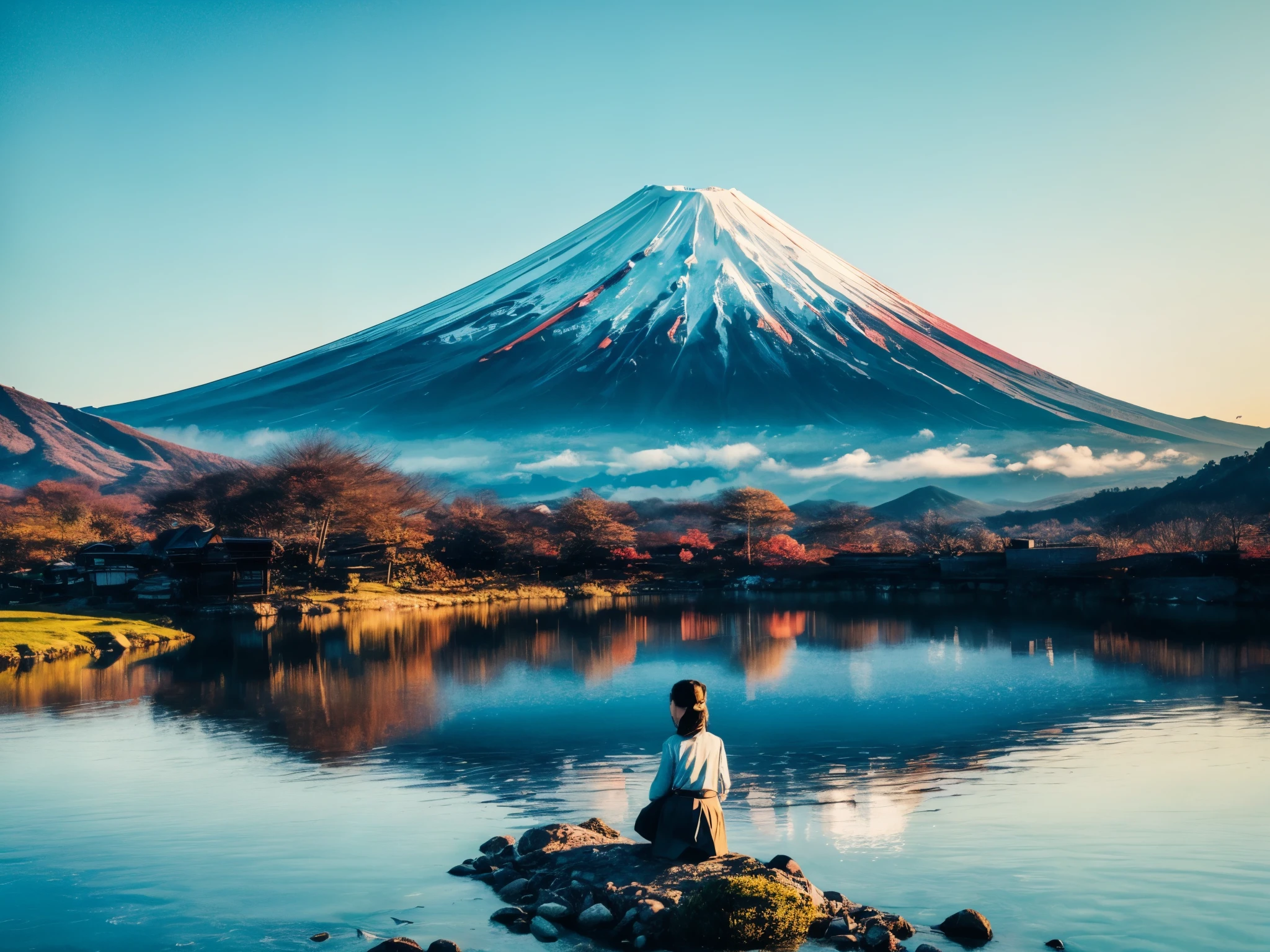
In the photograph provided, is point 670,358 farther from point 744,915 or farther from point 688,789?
point 744,915

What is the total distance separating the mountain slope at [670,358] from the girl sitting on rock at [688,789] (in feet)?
292

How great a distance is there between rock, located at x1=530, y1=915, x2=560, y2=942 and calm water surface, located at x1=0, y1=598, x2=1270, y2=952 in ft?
0.47

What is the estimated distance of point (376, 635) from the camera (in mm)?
28406

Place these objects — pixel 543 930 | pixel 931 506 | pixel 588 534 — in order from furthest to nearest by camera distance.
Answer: pixel 931 506 < pixel 588 534 < pixel 543 930

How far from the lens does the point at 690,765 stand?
6855 millimetres

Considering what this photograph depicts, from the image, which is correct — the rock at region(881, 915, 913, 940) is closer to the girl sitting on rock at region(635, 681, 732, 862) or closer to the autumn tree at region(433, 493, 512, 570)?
the girl sitting on rock at region(635, 681, 732, 862)

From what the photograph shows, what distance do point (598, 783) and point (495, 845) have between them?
9.25 feet

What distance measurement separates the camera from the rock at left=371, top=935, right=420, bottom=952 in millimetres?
6191

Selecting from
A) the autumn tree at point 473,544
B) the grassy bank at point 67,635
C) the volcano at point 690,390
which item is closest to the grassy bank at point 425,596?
the autumn tree at point 473,544

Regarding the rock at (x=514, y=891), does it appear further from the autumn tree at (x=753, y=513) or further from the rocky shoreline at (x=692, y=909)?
the autumn tree at (x=753, y=513)

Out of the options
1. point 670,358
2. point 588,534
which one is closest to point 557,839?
point 588,534

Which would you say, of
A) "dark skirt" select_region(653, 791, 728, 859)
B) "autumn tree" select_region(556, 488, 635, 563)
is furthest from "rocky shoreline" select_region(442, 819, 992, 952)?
"autumn tree" select_region(556, 488, 635, 563)

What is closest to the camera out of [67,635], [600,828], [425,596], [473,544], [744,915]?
[744,915]

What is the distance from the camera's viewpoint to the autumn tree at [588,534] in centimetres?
5000
